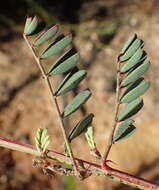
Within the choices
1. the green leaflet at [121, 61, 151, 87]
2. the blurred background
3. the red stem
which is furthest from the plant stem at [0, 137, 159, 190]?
the blurred background

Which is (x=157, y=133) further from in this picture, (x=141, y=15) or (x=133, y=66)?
(x=133, y=66)

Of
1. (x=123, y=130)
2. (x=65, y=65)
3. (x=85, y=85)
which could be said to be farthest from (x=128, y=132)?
(x=85, y=85)

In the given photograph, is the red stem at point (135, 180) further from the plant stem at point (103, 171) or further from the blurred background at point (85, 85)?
the blurred background at point (85, 85)

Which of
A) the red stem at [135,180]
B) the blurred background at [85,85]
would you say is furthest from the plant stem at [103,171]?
the blurred background at [85,85]

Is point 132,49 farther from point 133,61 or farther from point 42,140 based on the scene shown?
point 42,140

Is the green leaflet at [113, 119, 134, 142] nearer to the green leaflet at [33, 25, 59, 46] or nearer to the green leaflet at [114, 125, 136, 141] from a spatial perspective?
the green leaflet at [114, 125, 136, 141]

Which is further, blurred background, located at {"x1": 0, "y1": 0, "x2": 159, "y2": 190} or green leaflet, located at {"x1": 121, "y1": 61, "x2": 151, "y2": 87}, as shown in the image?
blurred background, located at {"x1": 0, "y1": 0, "x2": 159, "y2": 190}
